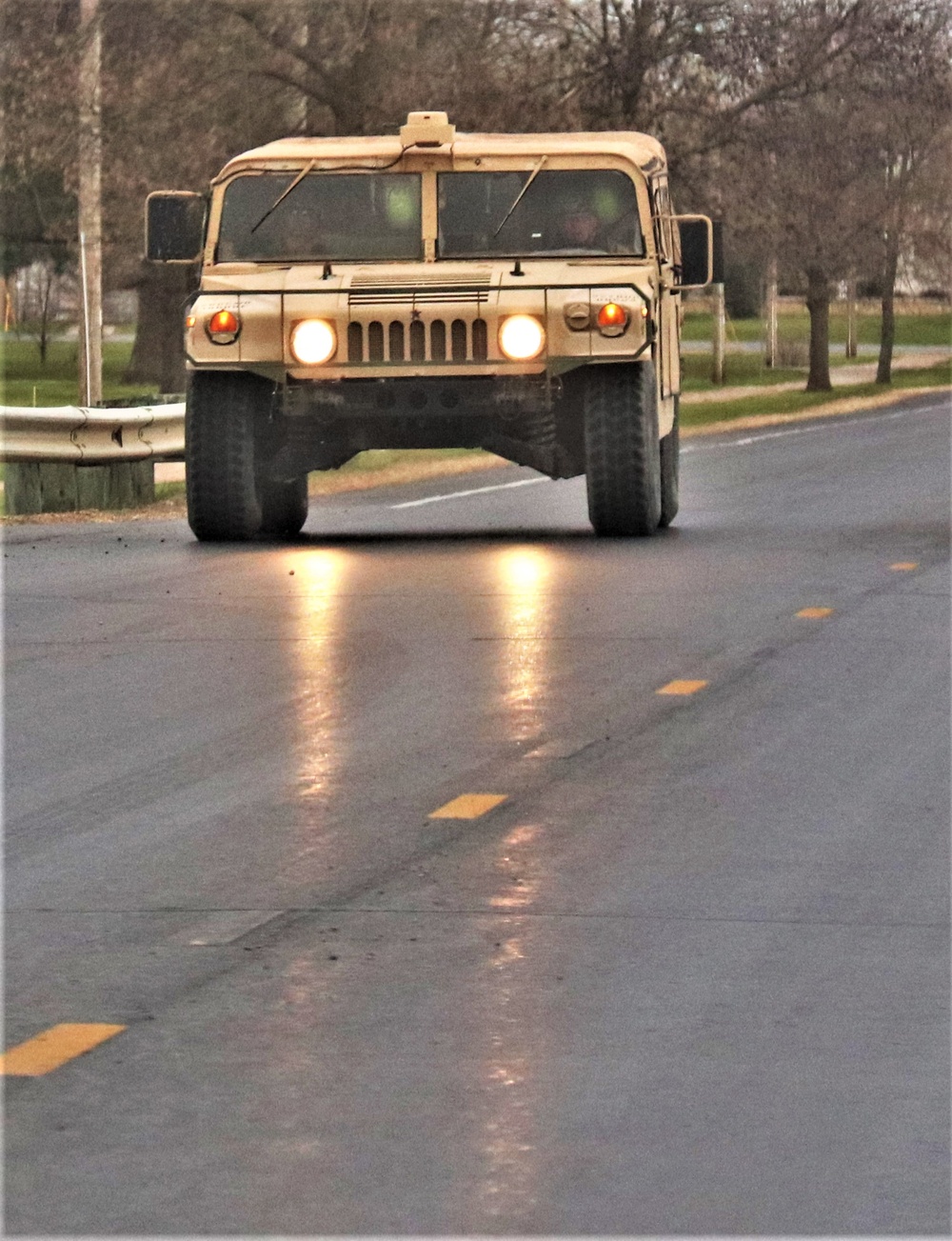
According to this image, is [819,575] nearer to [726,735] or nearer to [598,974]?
[726,735]

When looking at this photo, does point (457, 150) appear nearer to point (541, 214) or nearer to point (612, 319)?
point (541, 214)

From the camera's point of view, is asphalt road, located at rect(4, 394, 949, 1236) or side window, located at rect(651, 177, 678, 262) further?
side window, located at rect(651, 177, 678, 262)

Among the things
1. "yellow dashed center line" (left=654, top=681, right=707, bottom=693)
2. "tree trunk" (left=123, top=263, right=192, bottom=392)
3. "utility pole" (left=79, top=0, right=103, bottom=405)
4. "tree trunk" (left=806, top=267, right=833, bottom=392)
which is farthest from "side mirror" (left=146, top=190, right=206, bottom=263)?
"tree trunk" (left=806, top=267, right=833, bottom=392)

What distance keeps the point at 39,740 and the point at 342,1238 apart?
549 cm

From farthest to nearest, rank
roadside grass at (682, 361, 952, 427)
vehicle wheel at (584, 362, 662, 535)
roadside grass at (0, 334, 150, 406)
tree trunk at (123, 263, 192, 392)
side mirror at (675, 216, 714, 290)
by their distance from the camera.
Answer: roadside grass at (0, 334, 150, 406) < tree trunk at (123, 263, 192, 392) < roadside grass at (682, 361, 952, 427) < side mirror at (675, 216, 714, 290) < vehicle wheel at (584, 362, 662, 535)

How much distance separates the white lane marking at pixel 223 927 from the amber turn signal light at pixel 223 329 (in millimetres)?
10826

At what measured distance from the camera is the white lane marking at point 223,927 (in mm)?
6707

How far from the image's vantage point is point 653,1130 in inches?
204

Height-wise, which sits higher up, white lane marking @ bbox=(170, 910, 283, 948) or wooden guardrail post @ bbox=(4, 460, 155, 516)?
white lane marking @ bbox=(170, 910, 283, 948)

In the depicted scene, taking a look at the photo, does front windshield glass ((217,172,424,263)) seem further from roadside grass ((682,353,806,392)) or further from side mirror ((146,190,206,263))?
roadside grass ((682,353,806,392))

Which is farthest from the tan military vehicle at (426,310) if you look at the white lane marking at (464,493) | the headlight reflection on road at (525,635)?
the white lane marking at (464,493)

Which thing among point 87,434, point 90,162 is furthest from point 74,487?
point 90,162

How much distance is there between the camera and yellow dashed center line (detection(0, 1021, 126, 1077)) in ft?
18.4

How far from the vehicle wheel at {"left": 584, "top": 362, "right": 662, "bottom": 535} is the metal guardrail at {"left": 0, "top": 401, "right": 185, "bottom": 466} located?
4.74 m
